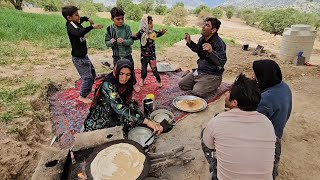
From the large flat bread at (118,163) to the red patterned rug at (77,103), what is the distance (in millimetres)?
1293

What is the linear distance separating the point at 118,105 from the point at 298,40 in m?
5.64

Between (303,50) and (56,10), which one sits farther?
(56,10)

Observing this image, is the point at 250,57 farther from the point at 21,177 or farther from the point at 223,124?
the point at 21,177

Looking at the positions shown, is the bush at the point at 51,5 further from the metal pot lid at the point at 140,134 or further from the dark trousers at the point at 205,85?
the metal pot lid at the point at 140,134

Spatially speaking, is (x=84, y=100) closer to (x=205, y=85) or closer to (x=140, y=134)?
(x=140, y=134)

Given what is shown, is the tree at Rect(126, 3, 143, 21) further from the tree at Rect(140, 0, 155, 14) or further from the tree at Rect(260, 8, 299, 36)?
the tree at Rect(260, 8, 299, 36)

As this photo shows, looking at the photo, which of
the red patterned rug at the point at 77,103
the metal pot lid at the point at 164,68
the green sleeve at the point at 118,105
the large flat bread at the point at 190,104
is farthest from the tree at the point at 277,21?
the green sleeve at the point at 118,105

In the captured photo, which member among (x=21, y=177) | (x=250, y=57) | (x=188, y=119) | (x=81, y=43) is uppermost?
(x=81, y=43)

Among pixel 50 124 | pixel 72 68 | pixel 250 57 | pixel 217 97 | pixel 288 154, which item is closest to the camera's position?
pixel 288 154

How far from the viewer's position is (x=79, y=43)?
3639 millimetres

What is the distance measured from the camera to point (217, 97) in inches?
166

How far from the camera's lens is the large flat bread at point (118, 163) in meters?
1.74

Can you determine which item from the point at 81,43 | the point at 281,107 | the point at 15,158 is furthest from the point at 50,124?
the point at 281,107

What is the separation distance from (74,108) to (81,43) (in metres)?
1.03
